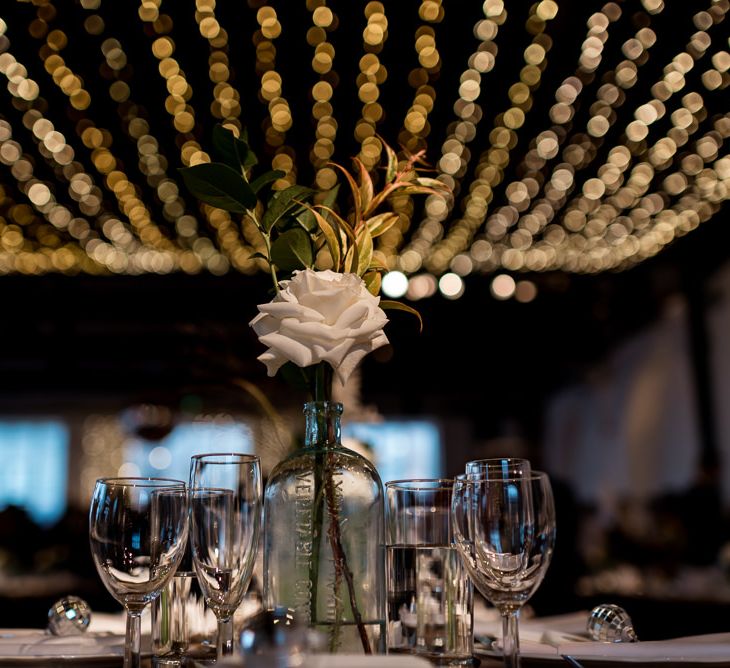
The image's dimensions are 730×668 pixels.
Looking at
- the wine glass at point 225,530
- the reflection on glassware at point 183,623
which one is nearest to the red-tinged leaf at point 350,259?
the wine glass at point 225,530

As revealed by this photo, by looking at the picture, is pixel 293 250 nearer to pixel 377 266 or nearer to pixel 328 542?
pixel 377 266

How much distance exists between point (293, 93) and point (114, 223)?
266cm

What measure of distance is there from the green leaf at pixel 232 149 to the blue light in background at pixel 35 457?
11978 millimetres

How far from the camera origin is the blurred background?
144 inches

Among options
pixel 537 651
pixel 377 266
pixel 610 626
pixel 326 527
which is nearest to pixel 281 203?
pixel 377 266

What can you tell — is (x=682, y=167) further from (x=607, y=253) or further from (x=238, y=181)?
(x=238, y=181)

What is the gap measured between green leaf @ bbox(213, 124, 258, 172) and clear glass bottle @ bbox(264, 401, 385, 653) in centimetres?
30

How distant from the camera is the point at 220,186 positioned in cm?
99

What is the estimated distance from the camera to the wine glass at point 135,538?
875 mm

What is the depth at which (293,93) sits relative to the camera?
430 cm

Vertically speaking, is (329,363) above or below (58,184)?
below

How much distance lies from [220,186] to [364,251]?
0.59 feet

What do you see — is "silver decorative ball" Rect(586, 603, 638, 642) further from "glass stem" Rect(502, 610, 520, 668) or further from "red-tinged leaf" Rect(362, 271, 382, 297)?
"red-tinged leaf" Rect(362, 271, 382, 297)

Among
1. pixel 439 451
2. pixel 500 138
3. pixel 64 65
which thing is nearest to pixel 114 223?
pixel 64 65
